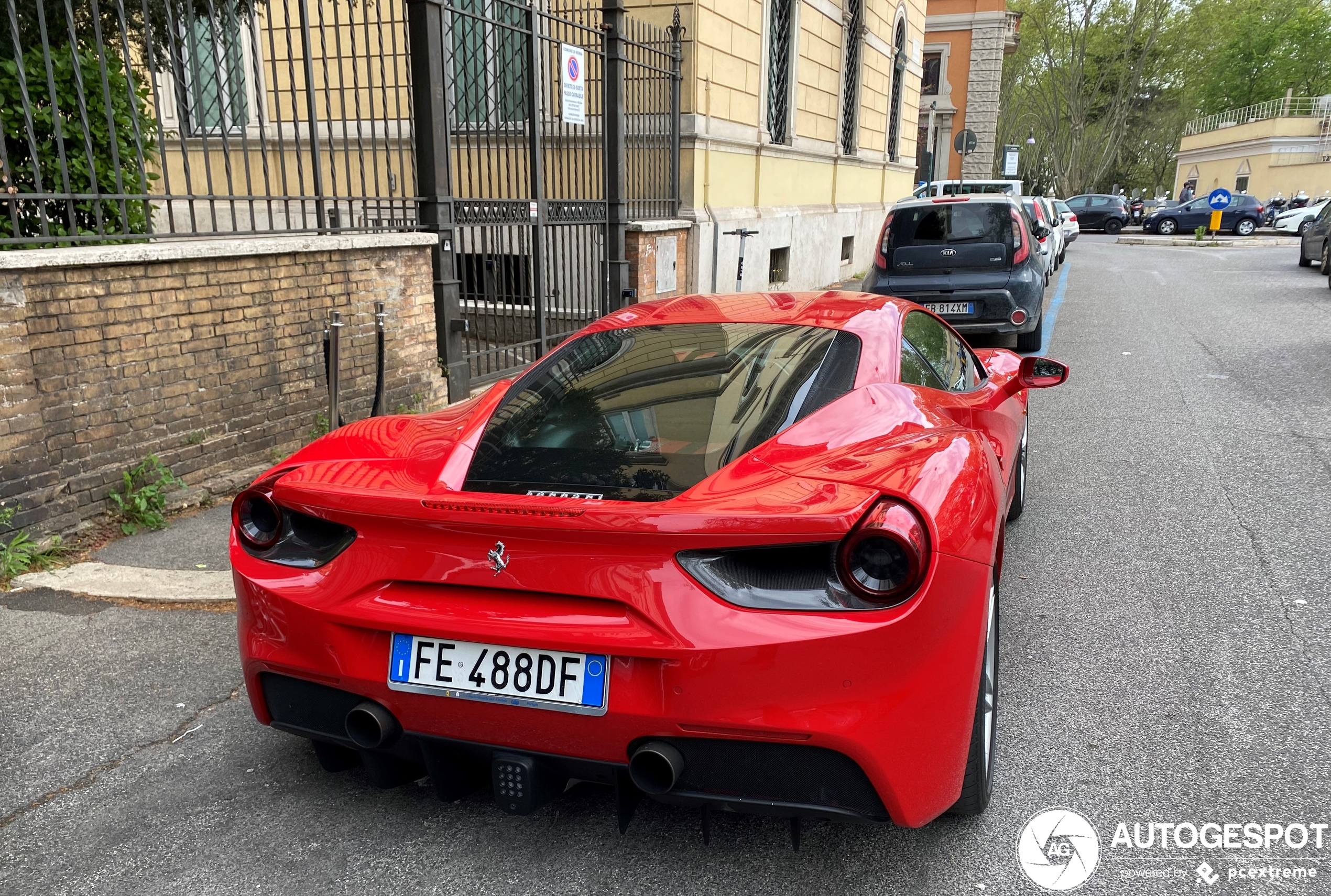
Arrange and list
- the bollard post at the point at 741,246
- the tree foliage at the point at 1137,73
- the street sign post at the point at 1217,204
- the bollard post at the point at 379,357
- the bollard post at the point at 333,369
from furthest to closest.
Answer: the tree foliage at the point at 1137,73
the street sign post at the point at 1217,204
the bollard post at the point at 741,246
the bollard post at the point at 379,357
the bollard post at the point at 333,369

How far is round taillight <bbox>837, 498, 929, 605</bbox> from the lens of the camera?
6.71 feet

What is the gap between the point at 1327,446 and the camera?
657cm

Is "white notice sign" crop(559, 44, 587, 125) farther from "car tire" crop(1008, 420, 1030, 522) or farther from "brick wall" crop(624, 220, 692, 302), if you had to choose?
"car tire" crop(1008, 420, 1030, 522)

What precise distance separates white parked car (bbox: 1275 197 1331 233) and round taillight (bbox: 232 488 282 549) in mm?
43087

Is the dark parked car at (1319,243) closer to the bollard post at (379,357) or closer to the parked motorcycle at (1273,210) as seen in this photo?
the bollard post at (379,357)

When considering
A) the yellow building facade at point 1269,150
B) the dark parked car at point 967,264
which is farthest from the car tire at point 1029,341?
the yellow building facade at point 1269,150

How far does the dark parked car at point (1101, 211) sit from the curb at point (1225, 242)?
346 inches

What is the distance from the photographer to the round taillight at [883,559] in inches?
80.5

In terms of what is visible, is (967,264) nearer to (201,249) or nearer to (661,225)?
(661,225)

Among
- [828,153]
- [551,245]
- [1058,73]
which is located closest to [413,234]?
[551,245]

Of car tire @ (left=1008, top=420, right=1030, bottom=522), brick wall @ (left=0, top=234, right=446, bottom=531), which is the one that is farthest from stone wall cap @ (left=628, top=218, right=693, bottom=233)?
car tire @ (left=1008, top=420, right=1030, bottom=522)

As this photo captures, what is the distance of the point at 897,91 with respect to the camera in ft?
81.3

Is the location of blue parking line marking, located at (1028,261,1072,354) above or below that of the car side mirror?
below

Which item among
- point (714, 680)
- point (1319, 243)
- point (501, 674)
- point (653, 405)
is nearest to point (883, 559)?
point (714, 680)
